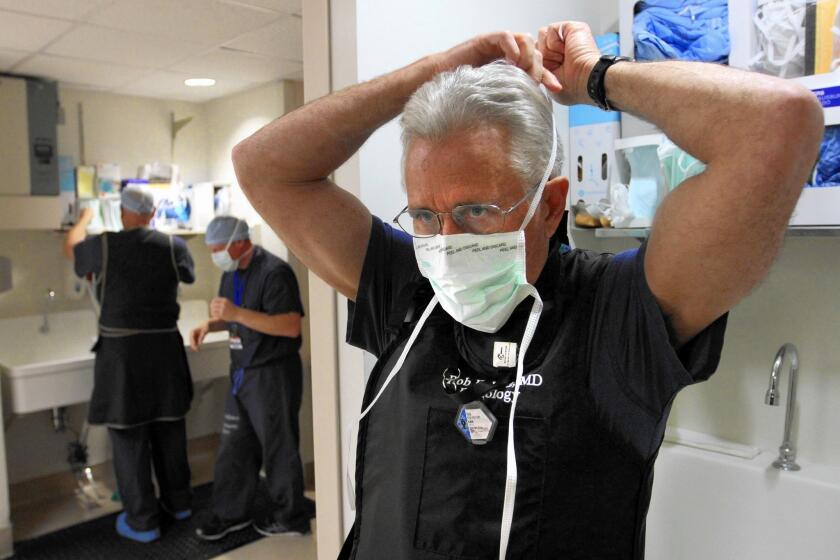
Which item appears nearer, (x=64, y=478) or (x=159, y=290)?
(x=159, y=290)

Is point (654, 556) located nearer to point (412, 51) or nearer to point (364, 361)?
point (364, 361)

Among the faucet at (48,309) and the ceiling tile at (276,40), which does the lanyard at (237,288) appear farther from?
the faucet at (48,309)

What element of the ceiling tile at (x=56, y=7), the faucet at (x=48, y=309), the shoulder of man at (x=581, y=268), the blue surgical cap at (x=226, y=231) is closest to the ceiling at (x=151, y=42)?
the ceiling tile at (x=56, y=7)

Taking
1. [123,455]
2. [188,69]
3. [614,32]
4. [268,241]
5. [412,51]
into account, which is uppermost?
Answer: [188,69]

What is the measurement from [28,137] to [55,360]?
43.2 inches

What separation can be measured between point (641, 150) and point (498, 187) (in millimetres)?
893

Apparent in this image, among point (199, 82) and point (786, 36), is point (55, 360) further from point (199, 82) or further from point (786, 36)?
point (786, 36)

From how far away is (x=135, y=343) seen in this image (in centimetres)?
283

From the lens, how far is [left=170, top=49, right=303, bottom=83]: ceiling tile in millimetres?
2830

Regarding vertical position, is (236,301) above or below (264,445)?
above

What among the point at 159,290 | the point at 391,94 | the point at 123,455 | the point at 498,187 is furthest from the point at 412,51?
the point at 123,455

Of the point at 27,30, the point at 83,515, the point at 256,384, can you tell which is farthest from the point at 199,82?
the point at 83,515

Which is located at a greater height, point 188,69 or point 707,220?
point 188,69

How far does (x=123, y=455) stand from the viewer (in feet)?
9.29
